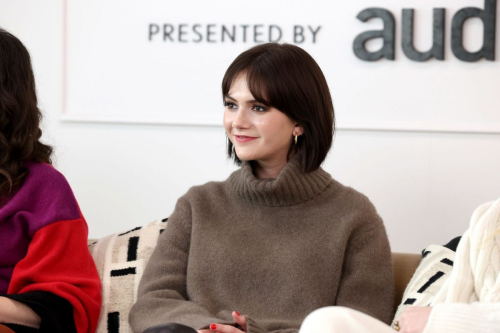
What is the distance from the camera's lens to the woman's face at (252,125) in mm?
2146

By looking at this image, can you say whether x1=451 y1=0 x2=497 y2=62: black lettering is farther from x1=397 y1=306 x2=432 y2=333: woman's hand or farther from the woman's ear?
x1=397 y1=306 x2=432 y2=333: woman's hand

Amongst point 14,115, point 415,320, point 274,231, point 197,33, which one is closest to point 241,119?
point 274,231

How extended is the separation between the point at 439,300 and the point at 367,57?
121cm

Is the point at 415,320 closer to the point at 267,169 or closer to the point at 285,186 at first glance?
the point at 285,186

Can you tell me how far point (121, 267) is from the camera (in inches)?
90.5

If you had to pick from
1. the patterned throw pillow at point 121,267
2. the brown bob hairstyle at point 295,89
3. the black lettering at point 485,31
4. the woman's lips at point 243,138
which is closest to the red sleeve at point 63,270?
the patterned throw pillow at point 121,267

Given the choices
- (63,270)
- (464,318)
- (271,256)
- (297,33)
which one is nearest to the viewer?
(464,318)

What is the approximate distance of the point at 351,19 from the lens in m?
2.80

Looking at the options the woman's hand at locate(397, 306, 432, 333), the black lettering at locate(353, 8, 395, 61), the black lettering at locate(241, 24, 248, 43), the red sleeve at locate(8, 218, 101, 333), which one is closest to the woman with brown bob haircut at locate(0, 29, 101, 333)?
the red sleeve at locate(8, 218, 101, 333)

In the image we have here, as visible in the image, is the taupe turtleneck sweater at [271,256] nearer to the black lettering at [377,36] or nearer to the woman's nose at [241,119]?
the woman's nose at [241,119]

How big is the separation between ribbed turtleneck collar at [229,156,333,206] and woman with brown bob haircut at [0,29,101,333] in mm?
470

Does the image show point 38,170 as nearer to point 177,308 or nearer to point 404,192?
point 177,308

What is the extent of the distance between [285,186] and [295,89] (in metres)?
0.27

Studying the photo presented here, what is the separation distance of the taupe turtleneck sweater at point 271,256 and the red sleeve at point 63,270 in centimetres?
14
